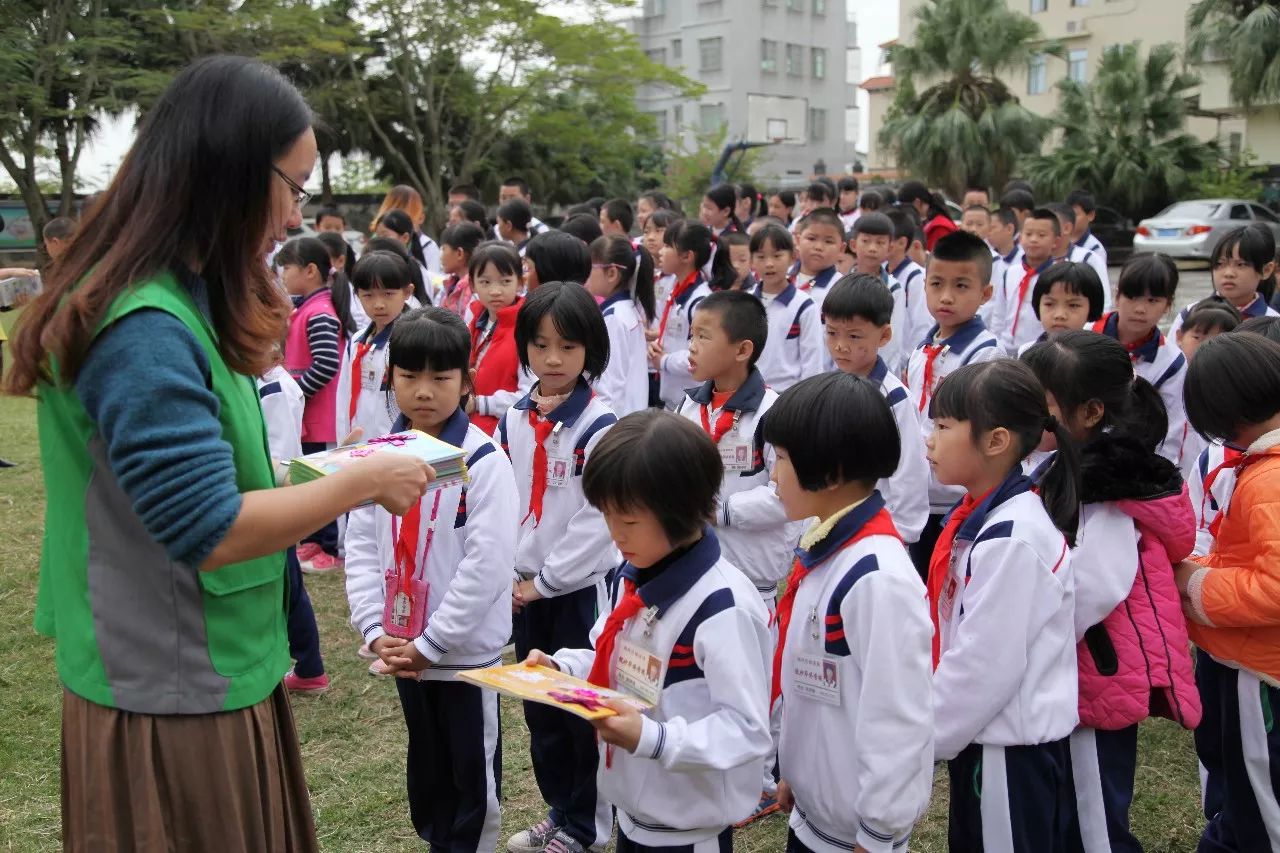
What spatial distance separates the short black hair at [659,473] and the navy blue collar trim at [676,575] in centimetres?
4

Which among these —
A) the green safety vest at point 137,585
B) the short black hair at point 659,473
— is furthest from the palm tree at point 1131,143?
the green safety vest at point 137,585

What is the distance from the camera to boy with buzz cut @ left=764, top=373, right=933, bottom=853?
1.91 meters

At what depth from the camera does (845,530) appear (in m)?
2.03

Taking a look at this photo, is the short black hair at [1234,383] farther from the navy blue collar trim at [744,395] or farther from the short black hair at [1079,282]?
the short black hair at [1079,282]

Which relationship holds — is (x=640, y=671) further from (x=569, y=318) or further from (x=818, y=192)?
(x=818, y=192)

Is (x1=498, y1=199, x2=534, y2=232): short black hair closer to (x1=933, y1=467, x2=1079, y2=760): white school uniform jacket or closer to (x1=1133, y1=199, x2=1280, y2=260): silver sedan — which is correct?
(x1=933, y1=467, x2=1079, y2=760): white school uniform jacket

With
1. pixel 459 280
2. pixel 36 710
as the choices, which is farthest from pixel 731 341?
pixel 459 280

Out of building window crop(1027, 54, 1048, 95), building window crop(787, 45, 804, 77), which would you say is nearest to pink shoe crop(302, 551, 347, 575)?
building window crop(1027, 54, 1048, 95)

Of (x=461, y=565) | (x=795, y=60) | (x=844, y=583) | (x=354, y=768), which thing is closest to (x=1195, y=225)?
(x=354, y=768)

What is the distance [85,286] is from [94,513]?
32cm

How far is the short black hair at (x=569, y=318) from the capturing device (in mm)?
3115

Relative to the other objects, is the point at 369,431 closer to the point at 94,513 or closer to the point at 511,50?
the point at 94,513

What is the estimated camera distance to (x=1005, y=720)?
2178 millimetres

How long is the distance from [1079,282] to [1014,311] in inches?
81.5
